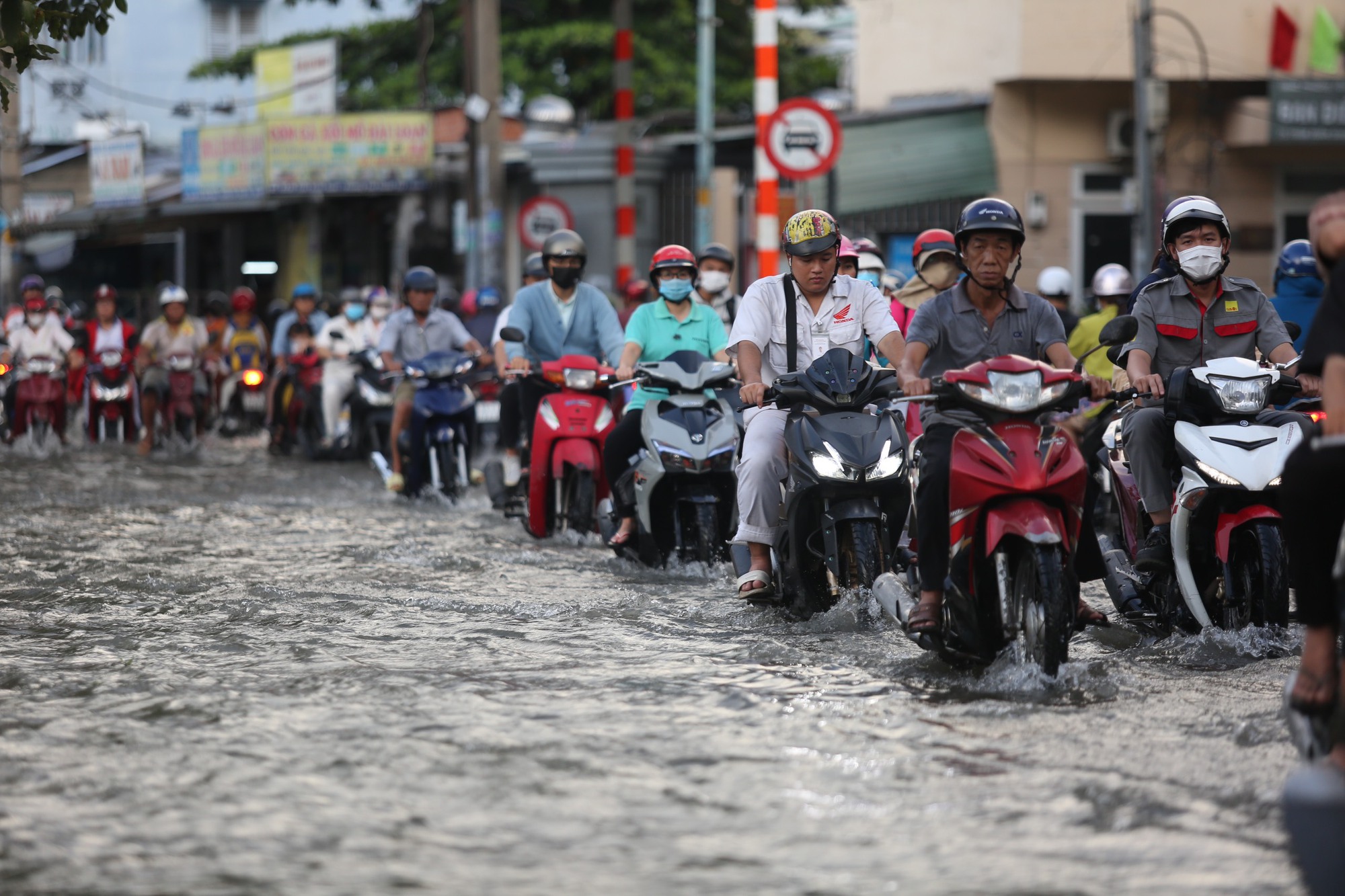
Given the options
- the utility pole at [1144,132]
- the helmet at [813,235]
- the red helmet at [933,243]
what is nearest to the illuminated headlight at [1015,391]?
the helmet at [813,235]

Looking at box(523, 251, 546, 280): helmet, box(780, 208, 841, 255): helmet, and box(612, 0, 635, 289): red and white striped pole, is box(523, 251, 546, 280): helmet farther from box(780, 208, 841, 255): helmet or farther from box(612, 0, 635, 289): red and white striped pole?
box(612, 0, 635, 289): red and white striped pole

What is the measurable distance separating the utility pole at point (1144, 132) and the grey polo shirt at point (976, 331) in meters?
15.3

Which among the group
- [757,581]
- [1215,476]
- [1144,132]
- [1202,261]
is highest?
[1144,132]

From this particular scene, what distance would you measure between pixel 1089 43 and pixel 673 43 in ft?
40.5

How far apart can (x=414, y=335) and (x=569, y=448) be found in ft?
10.7

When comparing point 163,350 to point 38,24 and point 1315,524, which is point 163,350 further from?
point 1315,524

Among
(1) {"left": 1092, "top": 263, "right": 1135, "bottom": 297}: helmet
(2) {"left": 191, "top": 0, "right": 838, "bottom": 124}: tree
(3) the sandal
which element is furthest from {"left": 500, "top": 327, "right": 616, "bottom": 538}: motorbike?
(2) {"left": 191, "top": 0, "right": 838, "bottom": 124}: tree

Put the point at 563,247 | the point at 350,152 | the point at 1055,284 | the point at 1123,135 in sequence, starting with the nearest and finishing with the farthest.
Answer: the point at 563,247
the point at 1055,284
the point at 1123,135
the point at 350,152

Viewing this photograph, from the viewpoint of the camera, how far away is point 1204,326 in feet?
25.3

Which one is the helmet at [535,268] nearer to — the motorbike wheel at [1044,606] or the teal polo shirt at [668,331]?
the teal polo shirt at [668,331]

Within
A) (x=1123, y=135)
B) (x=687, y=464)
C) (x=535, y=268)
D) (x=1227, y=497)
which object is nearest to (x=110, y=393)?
(x=535, y=268)

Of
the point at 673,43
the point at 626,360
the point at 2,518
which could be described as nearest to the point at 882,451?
the point at 626,360

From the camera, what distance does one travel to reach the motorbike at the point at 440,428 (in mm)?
13531

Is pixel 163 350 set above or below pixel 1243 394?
above
